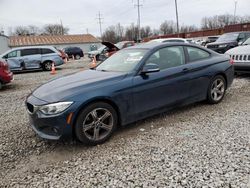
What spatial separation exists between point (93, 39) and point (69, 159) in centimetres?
4824

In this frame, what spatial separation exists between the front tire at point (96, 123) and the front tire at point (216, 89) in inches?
98.2

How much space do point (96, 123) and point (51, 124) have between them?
26.0 inches

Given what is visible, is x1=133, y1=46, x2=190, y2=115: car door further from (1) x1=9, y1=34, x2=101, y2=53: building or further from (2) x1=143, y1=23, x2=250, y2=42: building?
(1) x1=9, y1=34, x2=101, y2=53: building

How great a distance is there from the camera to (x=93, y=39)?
49.2m

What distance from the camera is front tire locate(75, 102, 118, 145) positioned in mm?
3277

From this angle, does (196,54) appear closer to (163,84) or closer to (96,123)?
(163,84)

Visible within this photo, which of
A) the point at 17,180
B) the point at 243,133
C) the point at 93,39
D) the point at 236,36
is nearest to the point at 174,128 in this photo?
the point at 243,133

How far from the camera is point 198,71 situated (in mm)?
4633

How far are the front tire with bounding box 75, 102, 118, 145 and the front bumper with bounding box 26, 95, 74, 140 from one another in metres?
0.16

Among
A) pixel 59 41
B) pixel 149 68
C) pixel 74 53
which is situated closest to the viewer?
pixel 149 68

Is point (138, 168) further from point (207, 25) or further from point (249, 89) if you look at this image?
point (207, 25)

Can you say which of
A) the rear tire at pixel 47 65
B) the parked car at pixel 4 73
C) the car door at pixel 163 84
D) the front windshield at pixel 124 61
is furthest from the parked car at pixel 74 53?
the car door at pixel 163 84

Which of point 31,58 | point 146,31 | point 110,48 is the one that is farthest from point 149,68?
point 146,31

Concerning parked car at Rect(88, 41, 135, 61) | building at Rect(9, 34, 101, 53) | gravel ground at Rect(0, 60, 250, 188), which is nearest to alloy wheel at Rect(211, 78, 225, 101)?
gravel ground at Rect(0, 60, 250, 188)
